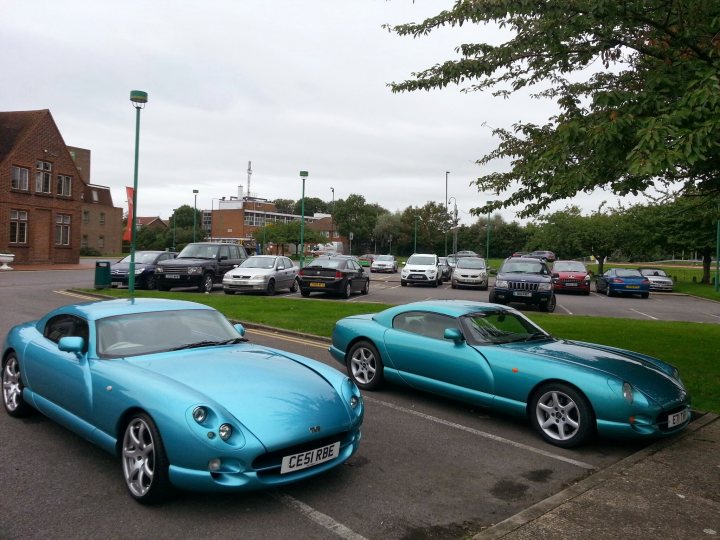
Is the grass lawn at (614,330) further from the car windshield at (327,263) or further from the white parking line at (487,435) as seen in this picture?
the car windshield at (327,263)

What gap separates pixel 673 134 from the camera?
4844 millimetres

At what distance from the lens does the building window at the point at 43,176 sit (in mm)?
37941

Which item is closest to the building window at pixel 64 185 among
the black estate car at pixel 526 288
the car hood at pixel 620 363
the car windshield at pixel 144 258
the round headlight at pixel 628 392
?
the car windshield at pixel 144 258

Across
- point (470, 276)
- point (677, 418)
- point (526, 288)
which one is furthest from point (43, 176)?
point (677, 418)

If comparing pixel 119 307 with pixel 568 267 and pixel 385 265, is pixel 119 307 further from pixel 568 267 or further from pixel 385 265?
pixel 385 265

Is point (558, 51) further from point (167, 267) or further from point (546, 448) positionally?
point (167, 267)

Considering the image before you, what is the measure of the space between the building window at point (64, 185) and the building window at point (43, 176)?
3.05 feet

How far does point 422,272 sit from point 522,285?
10230mm

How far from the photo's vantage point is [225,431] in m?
3.56

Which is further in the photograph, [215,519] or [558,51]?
[558,51]

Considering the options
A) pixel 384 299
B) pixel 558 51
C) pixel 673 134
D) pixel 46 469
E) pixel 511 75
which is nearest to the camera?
pixel 46 469

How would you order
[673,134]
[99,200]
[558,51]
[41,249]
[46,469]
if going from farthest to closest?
[99,200]
[41,249]
[558,51]
[673,134]
[46,469]

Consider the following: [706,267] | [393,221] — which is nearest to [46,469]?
[706,267]

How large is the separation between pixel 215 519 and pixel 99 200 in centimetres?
7563
